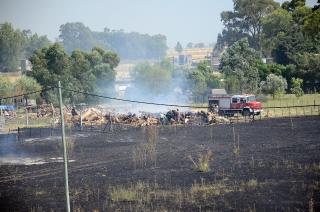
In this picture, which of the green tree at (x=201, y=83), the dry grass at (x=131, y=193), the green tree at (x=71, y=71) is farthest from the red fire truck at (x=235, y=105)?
the dry grass at (x=131, y=193)

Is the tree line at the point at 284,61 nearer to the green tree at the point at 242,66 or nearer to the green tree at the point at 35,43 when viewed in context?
the green tree at the point at 242,66

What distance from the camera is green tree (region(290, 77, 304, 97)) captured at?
54438 mm

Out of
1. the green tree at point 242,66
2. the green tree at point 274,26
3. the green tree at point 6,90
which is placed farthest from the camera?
the green tree at point 274,26

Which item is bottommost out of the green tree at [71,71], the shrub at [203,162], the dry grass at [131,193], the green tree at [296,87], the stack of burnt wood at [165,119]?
the dry grass at [131,193]

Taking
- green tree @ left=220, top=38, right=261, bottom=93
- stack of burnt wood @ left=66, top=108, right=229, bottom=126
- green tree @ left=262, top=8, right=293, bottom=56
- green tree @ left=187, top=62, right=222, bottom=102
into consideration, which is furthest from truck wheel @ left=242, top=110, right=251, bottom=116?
green tree @ left=262, top=8, right=293, bottom=56

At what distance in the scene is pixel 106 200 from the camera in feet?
59.4

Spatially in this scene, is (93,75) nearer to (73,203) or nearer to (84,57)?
(84,57)

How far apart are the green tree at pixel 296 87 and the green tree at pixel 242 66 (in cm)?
470

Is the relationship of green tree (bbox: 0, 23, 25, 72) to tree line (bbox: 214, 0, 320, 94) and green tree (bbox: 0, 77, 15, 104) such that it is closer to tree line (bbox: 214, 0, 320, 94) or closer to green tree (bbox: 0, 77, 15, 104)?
green tree (bbox: 0, 77, 15, 104)

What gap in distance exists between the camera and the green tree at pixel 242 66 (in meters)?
61.1

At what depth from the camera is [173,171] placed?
73.7 ft

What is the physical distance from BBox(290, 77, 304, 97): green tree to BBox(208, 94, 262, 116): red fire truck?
39.3 ft

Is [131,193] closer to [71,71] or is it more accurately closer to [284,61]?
[71,71]

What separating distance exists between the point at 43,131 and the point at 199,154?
1908cm
